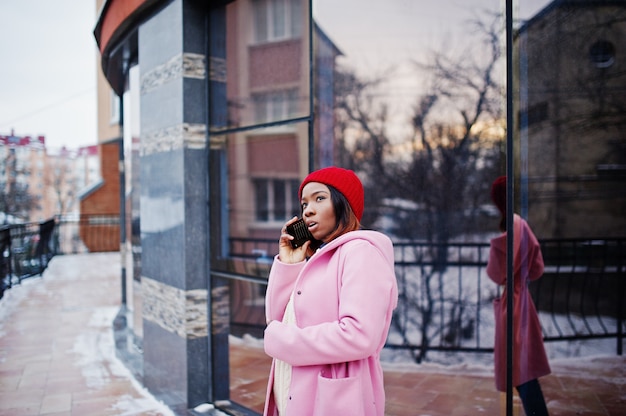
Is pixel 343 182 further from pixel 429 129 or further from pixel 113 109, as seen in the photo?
pixel 113 109

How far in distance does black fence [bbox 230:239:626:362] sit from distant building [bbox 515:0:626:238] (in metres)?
0.53

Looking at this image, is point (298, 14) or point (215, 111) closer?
point (215, 111)

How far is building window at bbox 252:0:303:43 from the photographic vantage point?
8695 millimetres

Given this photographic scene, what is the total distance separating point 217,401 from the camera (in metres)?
3.80

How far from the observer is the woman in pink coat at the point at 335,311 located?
160cm

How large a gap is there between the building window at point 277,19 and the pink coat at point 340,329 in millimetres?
7182

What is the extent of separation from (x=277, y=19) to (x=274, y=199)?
327cm

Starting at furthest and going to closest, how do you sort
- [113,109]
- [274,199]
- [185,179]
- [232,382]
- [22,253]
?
1. [113,109]
2. [22,253]
3. [274,199]
4. [232,382]
5. [185,179]

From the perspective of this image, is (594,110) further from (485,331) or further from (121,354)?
(121,354)

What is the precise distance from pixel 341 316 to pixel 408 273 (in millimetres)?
7871

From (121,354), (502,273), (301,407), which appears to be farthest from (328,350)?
(121,354)

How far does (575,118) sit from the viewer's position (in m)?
7.76

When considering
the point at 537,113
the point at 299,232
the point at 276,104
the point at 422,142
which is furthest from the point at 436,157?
the point at 299,232

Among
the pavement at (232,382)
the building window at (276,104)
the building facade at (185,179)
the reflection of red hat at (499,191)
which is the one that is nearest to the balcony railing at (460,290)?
the building facade at (185,179)
